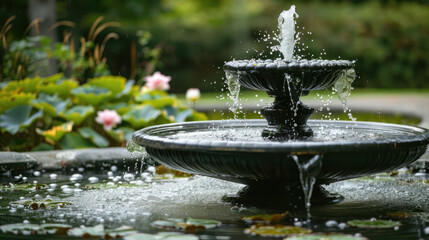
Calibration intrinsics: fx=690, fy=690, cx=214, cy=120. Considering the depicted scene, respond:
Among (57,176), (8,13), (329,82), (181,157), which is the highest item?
(8,13)

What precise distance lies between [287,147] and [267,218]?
40 cm

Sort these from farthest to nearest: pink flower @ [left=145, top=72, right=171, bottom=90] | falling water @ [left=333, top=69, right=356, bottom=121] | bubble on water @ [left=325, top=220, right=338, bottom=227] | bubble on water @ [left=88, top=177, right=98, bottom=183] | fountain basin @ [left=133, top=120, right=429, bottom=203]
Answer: pink flower @ [left=145, top=72, right=171, bottom=90] → bubble on water @ [left=88, top=177, right=98, bottom=183] → falling water @ [left=333, top=69, right=356, bottom=121] → fountain basin @ [left=133, top=120, right=429, bottom=203] → bubble on water @ [left=325, top=220, right=338, bottom=227]

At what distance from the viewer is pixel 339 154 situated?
353 centimetres

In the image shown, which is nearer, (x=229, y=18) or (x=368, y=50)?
(x=368, y=50)

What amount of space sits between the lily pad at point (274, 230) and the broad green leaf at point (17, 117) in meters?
3.67

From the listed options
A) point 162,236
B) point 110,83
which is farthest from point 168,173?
point 162,236

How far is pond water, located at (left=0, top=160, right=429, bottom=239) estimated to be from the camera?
341cm

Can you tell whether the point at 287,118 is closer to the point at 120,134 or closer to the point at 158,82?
the point at 120,134

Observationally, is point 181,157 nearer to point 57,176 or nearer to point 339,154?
point 339,154

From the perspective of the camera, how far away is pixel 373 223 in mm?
3430

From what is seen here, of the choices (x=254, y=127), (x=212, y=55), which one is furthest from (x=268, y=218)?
(x=212, y=55)

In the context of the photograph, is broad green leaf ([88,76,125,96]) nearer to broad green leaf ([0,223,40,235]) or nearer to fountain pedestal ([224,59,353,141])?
fountain pedestal ([224,59,353,141])

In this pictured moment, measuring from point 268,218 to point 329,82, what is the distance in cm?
112

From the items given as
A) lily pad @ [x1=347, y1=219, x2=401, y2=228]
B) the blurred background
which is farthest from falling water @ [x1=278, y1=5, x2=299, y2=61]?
the blurred background
